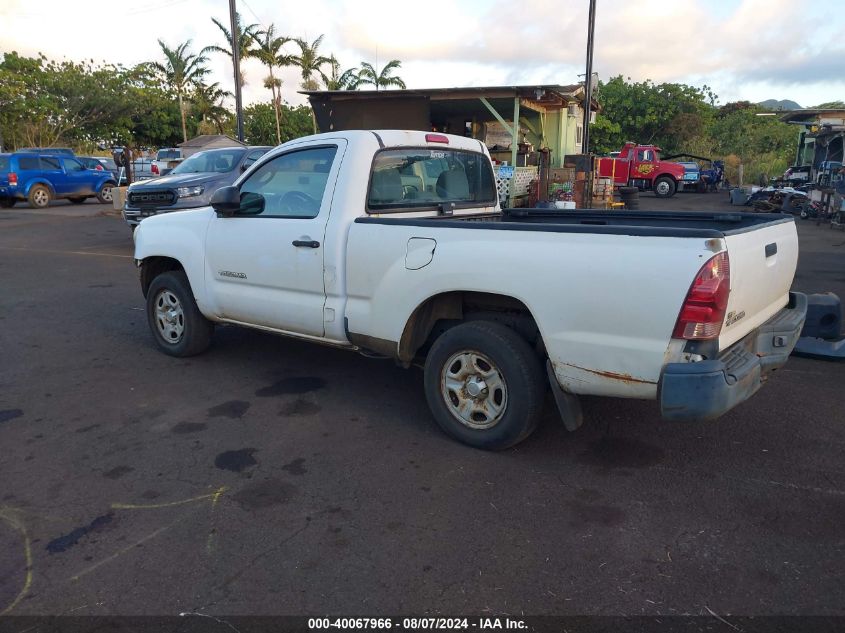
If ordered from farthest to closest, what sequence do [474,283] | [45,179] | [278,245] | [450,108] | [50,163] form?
[50,163] < [45,179] < [450,108] < [278,245] < [474,283]

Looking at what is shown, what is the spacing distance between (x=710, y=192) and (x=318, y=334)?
31449 mm

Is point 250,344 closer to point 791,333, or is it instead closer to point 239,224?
point 239,224

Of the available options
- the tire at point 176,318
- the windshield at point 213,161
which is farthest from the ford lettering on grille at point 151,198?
the tire at point 176,318

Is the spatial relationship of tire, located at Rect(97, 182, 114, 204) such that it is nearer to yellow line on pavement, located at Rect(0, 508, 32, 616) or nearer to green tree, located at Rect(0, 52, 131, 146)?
green tree, located at Rect(0, 52, 131, 146)

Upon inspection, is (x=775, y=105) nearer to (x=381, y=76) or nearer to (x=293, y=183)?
(x=381, y=76)

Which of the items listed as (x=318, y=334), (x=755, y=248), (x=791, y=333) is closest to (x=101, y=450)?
(x=318, y=334)

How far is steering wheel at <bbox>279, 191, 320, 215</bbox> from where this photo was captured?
15.5ft

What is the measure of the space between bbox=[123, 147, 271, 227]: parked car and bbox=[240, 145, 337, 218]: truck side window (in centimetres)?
660

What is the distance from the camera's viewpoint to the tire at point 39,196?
72.9 ft

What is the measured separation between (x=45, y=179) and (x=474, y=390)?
2299cm

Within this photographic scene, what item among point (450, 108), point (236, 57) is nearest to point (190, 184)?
point (450, 108)

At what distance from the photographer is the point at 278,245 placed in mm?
4773

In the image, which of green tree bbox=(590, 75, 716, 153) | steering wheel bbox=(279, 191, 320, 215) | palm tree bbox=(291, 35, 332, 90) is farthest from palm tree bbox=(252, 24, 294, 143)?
steering wheel bbox=(279, 191, 320, 215)

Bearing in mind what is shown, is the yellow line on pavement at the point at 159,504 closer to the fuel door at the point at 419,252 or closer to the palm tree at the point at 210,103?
the fuel door at the point at 419,252
